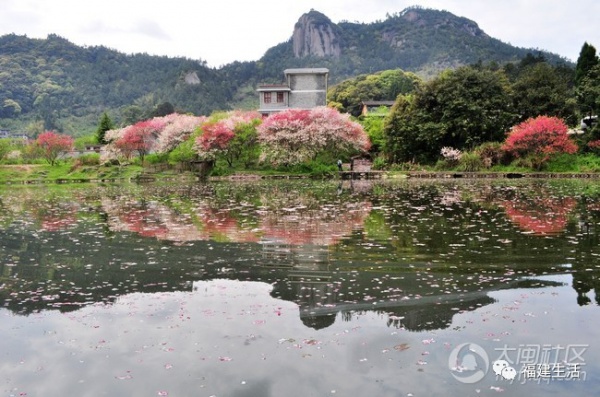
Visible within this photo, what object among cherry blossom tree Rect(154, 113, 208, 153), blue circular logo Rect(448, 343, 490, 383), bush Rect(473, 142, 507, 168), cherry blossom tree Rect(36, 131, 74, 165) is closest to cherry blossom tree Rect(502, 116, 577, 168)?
bush Rect(473, 142, 507, 168)

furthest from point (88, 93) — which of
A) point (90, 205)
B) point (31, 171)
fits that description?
point (90, 205)

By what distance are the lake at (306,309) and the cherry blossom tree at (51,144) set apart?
143ft

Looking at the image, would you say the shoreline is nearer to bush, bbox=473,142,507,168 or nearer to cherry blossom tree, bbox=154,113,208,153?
bush, bbox=473,142,507,168

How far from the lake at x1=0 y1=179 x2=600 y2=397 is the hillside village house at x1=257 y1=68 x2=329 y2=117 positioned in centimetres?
4488

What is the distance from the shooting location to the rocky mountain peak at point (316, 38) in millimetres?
189375

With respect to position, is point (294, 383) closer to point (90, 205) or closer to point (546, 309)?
point (546, 309)

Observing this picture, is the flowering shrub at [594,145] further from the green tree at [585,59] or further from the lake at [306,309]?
the lake at [306,309]

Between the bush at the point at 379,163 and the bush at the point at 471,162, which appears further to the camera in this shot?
the bush at the point at 379,163

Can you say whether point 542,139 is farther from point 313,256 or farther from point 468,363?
point 468,363

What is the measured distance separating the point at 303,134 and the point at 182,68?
103000mm

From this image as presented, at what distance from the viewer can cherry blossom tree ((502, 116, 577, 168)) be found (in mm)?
41375

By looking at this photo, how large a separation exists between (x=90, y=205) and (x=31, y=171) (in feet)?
111

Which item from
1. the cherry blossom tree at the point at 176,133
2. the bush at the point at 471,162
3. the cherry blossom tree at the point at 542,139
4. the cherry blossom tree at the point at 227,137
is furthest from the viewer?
the cherry blossom tree at the point at 176,133

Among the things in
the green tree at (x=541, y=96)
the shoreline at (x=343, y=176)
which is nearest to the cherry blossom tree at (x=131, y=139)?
the shoreline at (x=343, y=176)
